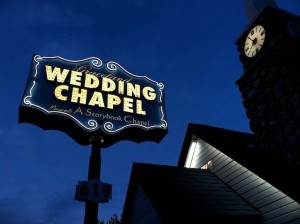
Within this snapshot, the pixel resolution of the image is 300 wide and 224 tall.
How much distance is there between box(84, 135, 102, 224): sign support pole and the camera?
30.8ft

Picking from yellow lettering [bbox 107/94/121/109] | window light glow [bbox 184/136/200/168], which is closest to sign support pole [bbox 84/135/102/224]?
yellow lettering [bbox 107/94/121/109]

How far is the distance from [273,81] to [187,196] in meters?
5.23

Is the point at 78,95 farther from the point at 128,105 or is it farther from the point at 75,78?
the point at 128,105

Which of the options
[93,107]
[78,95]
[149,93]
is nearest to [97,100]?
[93,107]

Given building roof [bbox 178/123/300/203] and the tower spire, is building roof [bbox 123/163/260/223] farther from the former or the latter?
the tower spire

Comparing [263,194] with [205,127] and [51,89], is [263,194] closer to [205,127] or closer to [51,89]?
[205,127]

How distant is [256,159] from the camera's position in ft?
33.2

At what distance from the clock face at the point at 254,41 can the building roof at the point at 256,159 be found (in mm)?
3693

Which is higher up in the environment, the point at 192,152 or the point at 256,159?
the point at 192,152

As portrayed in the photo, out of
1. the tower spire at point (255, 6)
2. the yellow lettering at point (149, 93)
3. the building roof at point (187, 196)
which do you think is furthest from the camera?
the tower spire at point (255, 6)

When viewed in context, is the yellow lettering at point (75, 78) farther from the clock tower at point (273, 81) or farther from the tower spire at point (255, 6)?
the tower spire at point (255, 6)

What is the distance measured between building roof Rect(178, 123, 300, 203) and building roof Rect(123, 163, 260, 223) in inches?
45.1

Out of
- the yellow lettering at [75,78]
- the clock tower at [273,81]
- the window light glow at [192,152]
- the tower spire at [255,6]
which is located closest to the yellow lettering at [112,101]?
the yellow lettering at [75,78]

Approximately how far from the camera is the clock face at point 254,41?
39.7ft
